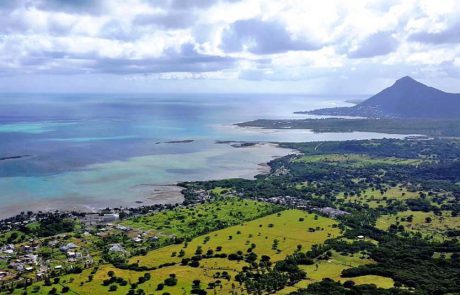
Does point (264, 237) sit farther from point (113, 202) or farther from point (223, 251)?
point (113, 202)

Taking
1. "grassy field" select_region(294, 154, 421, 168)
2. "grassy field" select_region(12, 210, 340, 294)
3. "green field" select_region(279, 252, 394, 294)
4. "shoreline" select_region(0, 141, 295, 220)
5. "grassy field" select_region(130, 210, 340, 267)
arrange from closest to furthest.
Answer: "green field" select_region(279, 252, 394, 294) → "grassy field" select_region(12, 210, 340, 294) → "grassy field" select_region(130, 210, 340, 267) → "shoreline" select_region(0, 141, 295, 220) → "grassy field" select_region(294, 154, 421, 168)

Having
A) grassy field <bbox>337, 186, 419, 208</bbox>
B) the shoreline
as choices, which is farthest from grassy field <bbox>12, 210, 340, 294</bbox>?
the shoreline

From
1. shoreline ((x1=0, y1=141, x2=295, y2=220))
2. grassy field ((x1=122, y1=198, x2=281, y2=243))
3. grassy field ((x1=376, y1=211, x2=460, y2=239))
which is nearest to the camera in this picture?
grassy field ((x1=122, y1=198, x2=281, y2=243))

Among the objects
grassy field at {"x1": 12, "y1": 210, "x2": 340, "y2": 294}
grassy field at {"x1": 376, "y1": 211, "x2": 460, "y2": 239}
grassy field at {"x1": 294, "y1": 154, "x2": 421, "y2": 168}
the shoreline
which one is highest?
grassy field at {"x1": 294, "y1": 154, "x2": 421, "y2": 168}

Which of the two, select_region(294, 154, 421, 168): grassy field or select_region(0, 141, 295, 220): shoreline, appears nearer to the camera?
select_region(0, 141, 295, 220): shoreline

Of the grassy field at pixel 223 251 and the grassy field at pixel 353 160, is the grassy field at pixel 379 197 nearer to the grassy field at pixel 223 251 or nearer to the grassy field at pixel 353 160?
the grassy field at pixel 223 251

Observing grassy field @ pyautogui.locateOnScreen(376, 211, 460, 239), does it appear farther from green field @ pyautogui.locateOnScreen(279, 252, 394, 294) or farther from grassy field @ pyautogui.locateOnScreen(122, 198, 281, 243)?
green field @ pyautogui.locateOnScreen(279, 252, 394, 294)

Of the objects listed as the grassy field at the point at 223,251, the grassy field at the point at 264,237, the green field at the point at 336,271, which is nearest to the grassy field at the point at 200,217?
the grassy field at the point at 223,251

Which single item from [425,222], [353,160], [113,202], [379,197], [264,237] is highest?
[353,160]

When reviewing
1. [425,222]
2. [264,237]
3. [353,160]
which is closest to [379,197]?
[425,222]
